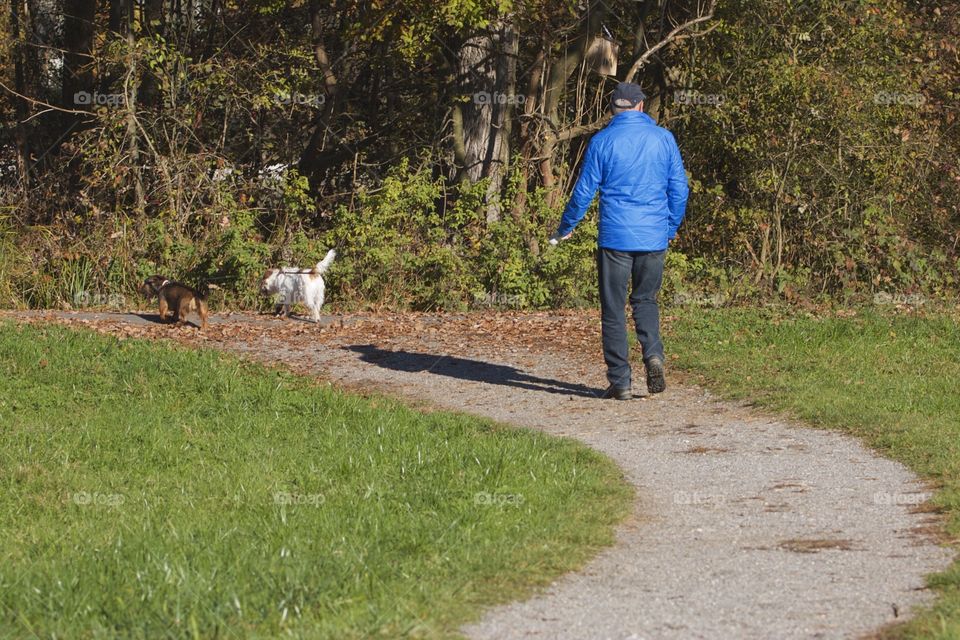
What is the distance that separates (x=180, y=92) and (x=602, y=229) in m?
10.6

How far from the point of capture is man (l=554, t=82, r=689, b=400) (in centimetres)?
936

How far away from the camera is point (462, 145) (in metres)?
18.6

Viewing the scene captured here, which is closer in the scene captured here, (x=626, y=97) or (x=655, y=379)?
(x=626, y=97)

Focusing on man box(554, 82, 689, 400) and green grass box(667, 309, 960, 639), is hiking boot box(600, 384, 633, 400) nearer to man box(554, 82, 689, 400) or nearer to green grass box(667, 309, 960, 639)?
man box(554, 82, 689, 400)

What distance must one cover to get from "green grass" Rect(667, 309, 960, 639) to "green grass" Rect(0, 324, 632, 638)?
6.15 ft

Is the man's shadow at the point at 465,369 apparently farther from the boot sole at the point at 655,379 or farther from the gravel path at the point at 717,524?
the boot sole at the point at 655,379

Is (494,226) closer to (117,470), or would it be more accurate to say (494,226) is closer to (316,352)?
(316,352)

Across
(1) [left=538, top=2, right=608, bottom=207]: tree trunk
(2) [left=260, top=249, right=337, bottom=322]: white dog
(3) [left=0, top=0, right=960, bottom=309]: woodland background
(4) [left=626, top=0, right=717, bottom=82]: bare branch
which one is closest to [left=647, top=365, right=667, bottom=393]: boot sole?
(2) [left=260, top=249, right=337, bottom=322]: white dog

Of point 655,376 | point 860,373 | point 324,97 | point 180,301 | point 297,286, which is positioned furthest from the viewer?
point 324,97

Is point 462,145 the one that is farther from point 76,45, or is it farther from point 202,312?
point 76,45

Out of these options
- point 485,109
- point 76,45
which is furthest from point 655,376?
point 76,45

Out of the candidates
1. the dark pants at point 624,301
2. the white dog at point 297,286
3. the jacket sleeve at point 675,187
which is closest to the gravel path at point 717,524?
the dark pants at point 624,301

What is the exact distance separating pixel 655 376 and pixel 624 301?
2.36ft

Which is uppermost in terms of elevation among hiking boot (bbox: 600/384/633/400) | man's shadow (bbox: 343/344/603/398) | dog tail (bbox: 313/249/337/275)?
dog tail (bbox: 313/249/337/275)
